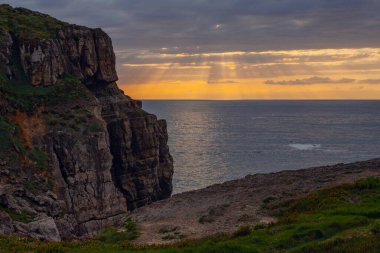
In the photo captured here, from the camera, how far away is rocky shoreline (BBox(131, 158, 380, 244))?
3500 centimetres

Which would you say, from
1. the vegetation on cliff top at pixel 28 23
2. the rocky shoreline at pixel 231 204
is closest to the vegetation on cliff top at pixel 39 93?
the vegetation on cliff top at pixel 28 23

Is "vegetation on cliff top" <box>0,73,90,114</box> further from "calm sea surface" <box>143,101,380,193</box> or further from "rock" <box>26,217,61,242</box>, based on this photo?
"calm sea surface" <box>143,101,380,193</box>

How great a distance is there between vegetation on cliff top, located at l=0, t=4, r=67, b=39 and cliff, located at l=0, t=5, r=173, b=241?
142 mm

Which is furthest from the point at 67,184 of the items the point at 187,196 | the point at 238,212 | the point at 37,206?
the point at 238,212

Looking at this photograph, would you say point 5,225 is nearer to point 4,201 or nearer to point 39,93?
point 4,201

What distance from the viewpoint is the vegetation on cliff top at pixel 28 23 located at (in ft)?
219

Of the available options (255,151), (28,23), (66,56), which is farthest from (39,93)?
(255,151)

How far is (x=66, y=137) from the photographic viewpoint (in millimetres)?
57375

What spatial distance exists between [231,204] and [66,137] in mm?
23194

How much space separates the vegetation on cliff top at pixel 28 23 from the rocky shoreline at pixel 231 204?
101 ft

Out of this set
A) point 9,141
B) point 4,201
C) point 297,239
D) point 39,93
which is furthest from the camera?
point 39,93

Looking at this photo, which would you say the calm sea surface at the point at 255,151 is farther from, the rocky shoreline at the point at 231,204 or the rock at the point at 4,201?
the rock at the point at 4,201

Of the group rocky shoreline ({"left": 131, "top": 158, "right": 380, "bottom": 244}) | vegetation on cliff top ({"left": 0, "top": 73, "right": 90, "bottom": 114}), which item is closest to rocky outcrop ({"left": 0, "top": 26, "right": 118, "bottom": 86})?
vegetation on cliff top ({"left": 0, "top": 73, "right": 90, "bottom": 114})

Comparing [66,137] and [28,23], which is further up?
[28,23]
